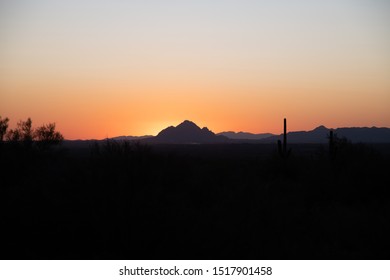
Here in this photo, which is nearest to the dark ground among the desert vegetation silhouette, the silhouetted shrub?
the desert vegetation silhouette

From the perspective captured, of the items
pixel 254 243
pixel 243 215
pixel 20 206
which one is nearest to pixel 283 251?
pixel 254 243

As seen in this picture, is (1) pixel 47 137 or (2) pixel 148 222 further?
(1) pixel 47 137

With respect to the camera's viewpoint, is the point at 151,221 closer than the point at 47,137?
Yes

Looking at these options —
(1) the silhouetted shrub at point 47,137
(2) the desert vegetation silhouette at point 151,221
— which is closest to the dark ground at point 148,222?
(2) the desert vegetation silhouette at point 151,221

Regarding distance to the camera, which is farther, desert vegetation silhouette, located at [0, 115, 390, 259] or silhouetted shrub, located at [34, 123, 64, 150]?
silhouetted shrub, located at [34, 123, 64, 150]

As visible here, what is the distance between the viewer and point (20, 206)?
1223cm

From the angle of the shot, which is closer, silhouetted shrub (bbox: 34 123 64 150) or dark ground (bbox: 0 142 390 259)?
dark ground (bbox: 0 142 390 259)

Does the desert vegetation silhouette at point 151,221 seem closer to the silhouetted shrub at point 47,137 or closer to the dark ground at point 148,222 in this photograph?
the dark ground at point 148,222

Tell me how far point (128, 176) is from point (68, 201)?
149 cm

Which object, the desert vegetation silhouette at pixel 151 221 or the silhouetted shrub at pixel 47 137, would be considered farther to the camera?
the silhouetted shrub at pixel 47 137

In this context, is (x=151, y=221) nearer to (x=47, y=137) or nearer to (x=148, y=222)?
(x=148, y=222)

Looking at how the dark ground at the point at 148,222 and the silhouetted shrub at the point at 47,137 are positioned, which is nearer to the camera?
the dark ground at the point at 148,222

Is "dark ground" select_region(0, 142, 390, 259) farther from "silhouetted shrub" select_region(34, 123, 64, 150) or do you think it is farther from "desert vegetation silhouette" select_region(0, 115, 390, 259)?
"silhouetted shrub" select_region(34, 123, 64, 150)

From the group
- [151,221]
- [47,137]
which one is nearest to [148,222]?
[151,221]
